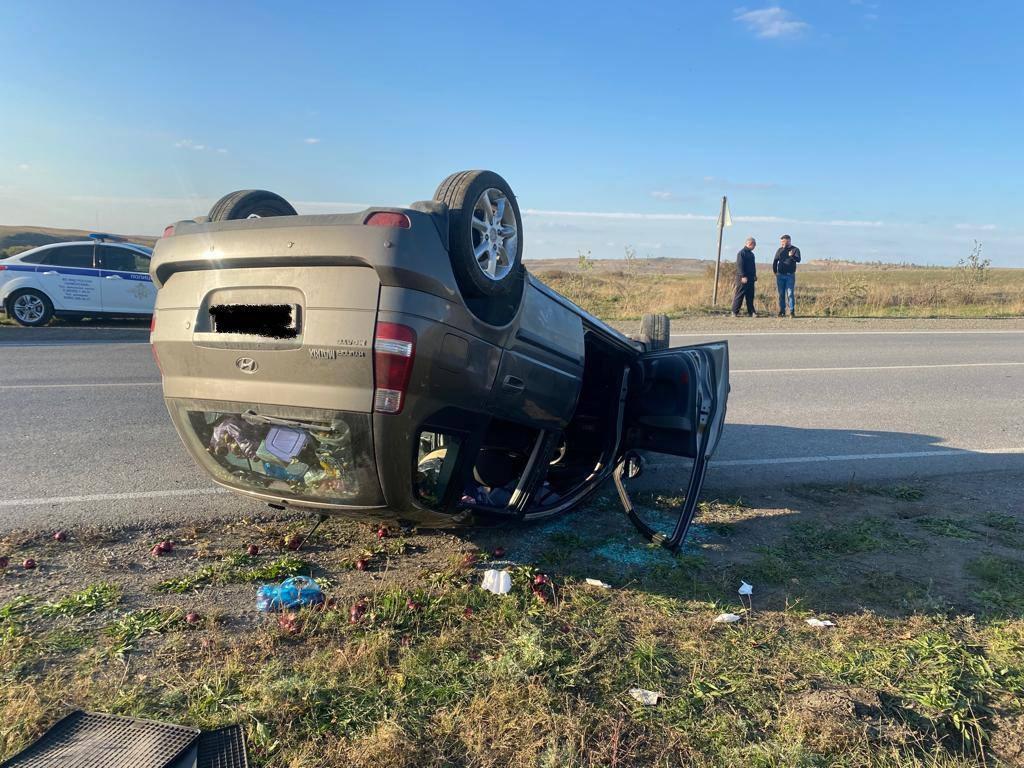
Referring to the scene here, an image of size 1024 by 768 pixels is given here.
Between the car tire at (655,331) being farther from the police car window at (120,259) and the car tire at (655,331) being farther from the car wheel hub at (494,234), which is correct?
the police car window at (120,259)

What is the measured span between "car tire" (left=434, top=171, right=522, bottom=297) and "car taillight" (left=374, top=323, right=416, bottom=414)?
1.49 feet


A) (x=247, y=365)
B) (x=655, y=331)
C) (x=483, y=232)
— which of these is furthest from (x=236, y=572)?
(x=655, y=331)

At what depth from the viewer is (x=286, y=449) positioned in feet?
11.1

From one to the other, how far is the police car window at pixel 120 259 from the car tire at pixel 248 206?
446 inches

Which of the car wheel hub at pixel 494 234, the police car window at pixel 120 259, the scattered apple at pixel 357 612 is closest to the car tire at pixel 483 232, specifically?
the car wheel hub at pixel 494 234

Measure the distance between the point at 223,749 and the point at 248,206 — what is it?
2582 millimetres

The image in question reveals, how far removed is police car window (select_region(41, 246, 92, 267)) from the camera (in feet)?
43.4

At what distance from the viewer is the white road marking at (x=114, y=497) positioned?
4750mm

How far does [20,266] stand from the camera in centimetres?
1309

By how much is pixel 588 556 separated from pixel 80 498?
3.38 metres

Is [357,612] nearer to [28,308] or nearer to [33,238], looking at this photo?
[28,308]

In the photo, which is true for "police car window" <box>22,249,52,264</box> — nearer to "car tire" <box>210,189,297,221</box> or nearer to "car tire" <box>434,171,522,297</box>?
"car tire" <box>210,189,297,221</box>

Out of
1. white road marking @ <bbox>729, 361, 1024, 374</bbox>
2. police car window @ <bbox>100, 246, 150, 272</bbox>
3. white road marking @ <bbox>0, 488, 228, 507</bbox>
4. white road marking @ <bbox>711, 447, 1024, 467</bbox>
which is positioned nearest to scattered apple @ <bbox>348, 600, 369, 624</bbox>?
white road marking @ <bbox>0, 488, 228, 507</bbox>

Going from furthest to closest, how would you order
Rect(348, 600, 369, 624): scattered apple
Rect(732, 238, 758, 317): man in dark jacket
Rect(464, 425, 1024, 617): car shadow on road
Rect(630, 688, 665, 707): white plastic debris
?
Rect(732, 238, 758, 317): man in dark jacket → Rect(464, 425, 1024, 617): car shadow on road → Rect(348, 600, 369, 624): scattered apple → Rect(630, 688, 665, 707): white plastic debris
